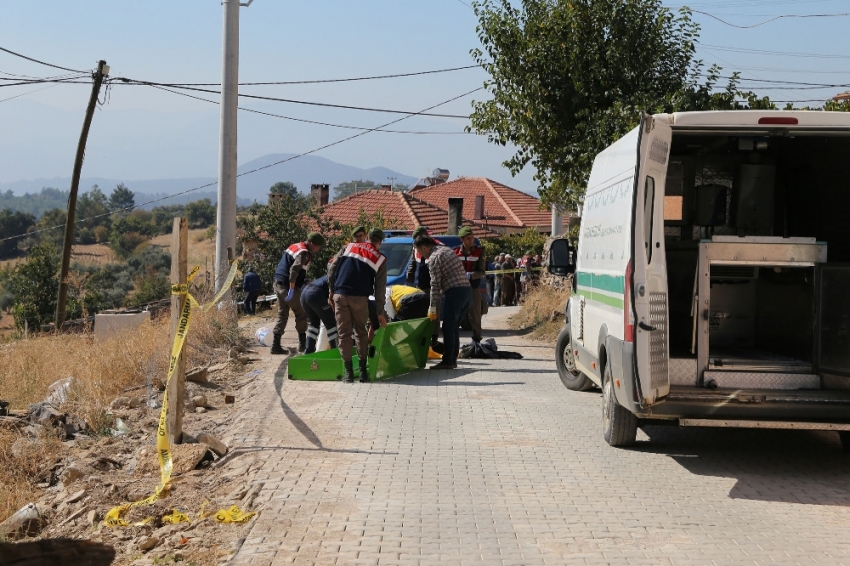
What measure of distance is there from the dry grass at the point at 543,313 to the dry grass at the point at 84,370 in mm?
5806

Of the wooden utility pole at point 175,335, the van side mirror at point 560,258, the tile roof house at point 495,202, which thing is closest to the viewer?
the wooden utility pole at point 175,335

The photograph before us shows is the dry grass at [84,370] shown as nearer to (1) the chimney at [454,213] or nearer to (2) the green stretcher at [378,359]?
(2) the green stretcher at [378,359]

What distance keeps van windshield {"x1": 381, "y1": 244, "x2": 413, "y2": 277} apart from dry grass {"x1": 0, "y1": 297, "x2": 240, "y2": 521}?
2.90 m

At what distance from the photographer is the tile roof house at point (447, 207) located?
4238 cm

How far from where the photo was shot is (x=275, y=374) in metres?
12.9

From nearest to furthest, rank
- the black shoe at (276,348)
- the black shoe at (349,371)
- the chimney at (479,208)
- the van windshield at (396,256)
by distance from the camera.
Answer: the black shoe at (349,371) < the black shoe at (276,348) < the van windshield at (396,256) < the chimney at (479,208)

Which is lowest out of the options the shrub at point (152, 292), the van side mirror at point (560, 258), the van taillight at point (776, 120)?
the shrub at point (152, 292)

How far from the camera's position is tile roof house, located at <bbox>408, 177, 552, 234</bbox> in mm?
51028

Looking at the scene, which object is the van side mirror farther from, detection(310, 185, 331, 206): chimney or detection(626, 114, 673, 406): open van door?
detection(310, 185, 331, 206): chimney

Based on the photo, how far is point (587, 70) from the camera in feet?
53.7

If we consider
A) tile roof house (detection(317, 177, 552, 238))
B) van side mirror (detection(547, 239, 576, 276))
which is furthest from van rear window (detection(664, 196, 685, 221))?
tile roof house (detection(317, 177, 552, 238))

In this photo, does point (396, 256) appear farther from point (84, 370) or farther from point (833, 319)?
point (833, 319)

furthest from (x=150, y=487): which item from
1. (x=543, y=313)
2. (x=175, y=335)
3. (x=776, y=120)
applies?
(x=543, y=313)

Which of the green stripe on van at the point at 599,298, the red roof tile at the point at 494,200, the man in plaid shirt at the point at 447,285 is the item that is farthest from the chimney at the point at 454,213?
the green stripe on van at the point at 599,298
